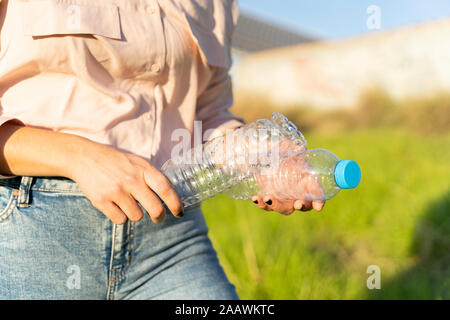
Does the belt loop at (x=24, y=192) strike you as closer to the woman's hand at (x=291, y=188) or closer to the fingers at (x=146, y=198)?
the fingers at (x=146, y=198)

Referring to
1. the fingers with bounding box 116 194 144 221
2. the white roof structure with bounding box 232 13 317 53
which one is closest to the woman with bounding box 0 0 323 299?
the fingers with bounding box 116 194 144 221

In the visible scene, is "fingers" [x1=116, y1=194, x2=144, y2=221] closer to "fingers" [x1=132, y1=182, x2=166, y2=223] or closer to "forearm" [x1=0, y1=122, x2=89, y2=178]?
"fingers" [x1=132, y1=182, x2=166, y2=223]

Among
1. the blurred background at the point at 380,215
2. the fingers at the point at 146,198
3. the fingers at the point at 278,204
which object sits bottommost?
the blurred background at the point at 380,215

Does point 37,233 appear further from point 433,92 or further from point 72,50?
point 433,92

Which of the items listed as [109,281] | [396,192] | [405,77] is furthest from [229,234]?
[405,77]

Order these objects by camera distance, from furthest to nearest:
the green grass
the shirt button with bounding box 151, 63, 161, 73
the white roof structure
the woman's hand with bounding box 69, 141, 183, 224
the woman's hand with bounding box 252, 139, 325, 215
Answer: the white roof structure < the green grass < the woman's hand with bounding box 252, 139, 325, 215 < the shirt button with bounding box 151, 63, 161, 73 < the woman's hand with bounding box 69, 141, 183, 224

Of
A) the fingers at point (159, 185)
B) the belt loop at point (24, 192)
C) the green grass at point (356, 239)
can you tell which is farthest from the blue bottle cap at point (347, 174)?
the green grass at point (356, 239)

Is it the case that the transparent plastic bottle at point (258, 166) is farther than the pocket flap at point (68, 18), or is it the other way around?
the transparent plastic bottle at point (258, 166)

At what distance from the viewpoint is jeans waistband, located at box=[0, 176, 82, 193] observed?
1164mm

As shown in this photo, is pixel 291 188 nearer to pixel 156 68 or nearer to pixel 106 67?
pixel 156 68

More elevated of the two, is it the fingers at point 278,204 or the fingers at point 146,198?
the fingers at point 146,198

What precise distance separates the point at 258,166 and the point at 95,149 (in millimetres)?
612

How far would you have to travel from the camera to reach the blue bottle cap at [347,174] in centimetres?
117
